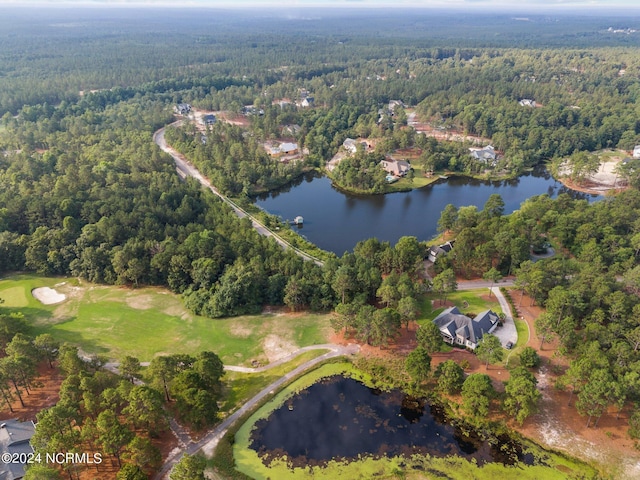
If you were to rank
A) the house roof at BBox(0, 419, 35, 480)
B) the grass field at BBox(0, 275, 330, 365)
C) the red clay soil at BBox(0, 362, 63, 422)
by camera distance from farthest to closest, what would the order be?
the grass field at BBox(0, 275, 330, 365) → the red clay soil at BBox(0, 362, 63, 422) → the house roof at BBox(0, 419, 35, 480)

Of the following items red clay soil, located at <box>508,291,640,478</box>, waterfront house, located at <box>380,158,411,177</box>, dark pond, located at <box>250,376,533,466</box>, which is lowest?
dark pond, located at <box>250,376,533,466</box>

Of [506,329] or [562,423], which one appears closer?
[562,423]

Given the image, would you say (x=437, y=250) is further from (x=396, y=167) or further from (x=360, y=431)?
(x=396, y=167)

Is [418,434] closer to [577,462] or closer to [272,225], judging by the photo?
[577,462]

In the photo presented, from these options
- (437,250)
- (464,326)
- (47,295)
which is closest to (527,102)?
(437,250)

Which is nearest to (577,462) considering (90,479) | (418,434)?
(418,434)

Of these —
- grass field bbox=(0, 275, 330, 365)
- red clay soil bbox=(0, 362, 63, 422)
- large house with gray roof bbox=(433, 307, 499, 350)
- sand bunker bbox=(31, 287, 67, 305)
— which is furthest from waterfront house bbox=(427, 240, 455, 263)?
sand bunker bbox=(31, 287, 67, 305)

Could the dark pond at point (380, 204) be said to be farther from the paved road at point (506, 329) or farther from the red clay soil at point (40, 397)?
the red clay soil at point (40, 397)

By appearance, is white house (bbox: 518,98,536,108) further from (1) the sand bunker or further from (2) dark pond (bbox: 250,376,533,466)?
(1) the sand bunker
